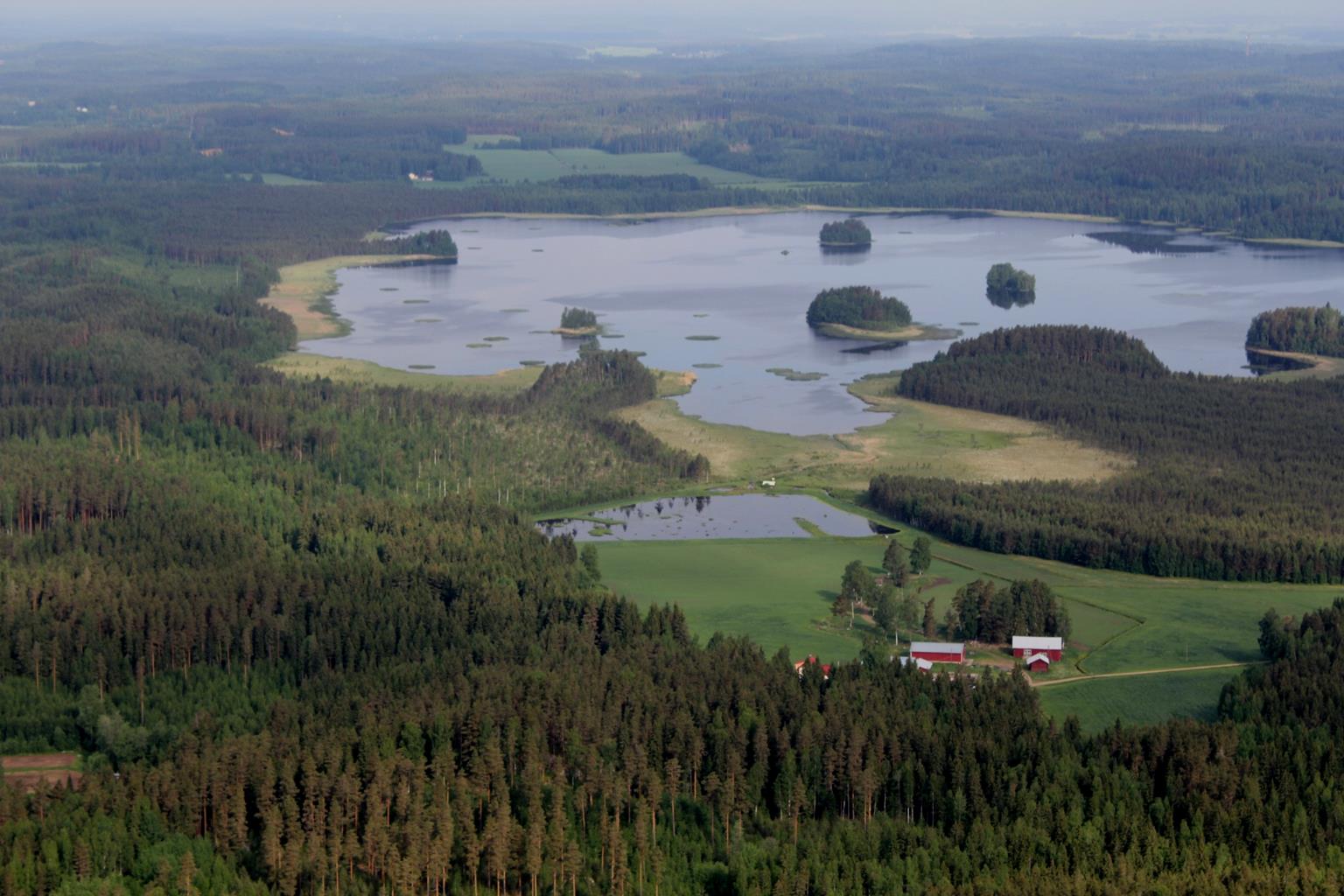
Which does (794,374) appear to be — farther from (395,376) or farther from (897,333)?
(395,376)

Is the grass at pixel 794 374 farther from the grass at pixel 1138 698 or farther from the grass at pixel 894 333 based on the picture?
the grass at pixel 1138 698

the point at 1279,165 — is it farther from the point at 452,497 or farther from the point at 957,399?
the point at 452,497

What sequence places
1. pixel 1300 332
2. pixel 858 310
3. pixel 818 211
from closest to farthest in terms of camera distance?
pixel 1300 332 → pixel 858 310 → pixel 818 211

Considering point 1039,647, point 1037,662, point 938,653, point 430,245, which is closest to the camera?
point 1037,662

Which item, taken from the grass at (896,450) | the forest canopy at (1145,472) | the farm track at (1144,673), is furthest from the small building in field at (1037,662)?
the grass at (896,450)

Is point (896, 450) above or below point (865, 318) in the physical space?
below

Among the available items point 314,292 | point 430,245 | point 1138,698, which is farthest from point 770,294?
point 1138,698

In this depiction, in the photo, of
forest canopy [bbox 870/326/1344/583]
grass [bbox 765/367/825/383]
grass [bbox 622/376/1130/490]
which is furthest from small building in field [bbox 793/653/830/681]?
grass [bbox 765/367/825/383]

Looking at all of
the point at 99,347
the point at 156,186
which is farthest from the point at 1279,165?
the point at 99,347
